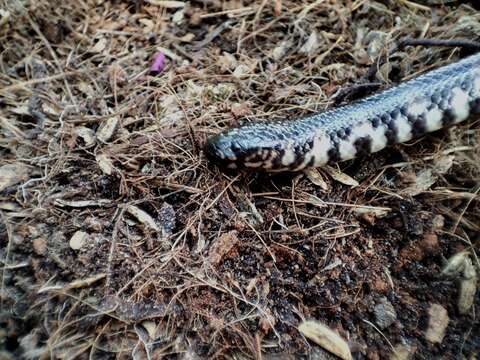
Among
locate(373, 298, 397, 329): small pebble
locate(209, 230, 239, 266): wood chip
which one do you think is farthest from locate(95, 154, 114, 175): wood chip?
locate(373, 298, 397, 329): small pebble

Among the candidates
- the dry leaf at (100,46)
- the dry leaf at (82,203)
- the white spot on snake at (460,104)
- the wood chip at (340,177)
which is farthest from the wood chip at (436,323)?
the dry leaf at (100,46)

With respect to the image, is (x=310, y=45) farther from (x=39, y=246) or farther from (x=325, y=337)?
(x=39, y=246)

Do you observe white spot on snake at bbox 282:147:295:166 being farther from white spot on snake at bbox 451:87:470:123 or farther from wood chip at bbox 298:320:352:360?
white spot on snake at bbox 451:87:470:123

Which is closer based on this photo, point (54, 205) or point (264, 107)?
point (54, 205)

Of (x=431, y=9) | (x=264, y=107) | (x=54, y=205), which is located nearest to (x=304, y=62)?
(x=264, y=107)

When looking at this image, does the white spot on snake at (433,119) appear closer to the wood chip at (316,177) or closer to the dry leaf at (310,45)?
the wood chip at (316,177)

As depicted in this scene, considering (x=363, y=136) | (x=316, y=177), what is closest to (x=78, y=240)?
(x=316, y=177)

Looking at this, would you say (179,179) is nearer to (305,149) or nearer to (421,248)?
(305,149)
